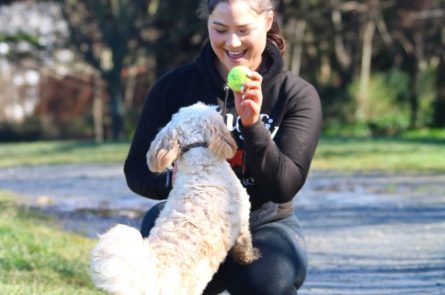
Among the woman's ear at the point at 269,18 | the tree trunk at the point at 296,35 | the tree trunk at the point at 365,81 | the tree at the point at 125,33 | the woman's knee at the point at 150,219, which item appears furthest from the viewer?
the tree trunk at the point at 296,35

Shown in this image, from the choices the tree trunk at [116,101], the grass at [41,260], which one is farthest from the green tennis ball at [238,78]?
the tree trunk at [116,101]

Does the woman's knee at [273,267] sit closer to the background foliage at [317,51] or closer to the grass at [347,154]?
the grass at [347,154]

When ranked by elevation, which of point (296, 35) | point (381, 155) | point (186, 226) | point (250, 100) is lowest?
point (296, 35)

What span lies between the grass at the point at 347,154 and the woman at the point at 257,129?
12373 mm

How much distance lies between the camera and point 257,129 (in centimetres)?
425

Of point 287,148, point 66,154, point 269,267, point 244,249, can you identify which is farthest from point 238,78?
point 66,154

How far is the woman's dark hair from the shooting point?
461 centimetres

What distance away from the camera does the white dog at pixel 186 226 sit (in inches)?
145

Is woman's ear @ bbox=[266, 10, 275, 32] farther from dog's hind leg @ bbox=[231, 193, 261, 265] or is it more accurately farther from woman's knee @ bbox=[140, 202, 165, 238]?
woman's knee @ bbox=[140, 202, 165, 238]

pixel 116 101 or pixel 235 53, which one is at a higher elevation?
pixel 235 53

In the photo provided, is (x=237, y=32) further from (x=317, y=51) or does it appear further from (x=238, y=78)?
(x=317, y=51)

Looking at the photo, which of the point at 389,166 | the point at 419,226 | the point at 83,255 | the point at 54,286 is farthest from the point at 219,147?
the point at 389,166

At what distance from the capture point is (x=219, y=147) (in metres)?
4.10

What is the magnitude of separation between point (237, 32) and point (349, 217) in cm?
694
